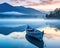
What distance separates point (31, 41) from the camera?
536 cm

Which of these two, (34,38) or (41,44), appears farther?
(34,38)

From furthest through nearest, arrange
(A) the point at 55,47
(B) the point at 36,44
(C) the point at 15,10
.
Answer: (C) the point at 15,10 → (B) the point at 36,44 → (A) the point at 55,47

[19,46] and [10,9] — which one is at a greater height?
[10,9]

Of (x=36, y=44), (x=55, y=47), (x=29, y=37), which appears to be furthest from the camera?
(x=29, y=37)

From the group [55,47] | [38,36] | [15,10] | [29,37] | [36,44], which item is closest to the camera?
[55,47]

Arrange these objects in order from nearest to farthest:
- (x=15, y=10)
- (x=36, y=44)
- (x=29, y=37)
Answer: (x=36, y=44), (x=29, y=37), (x=15, y=10)

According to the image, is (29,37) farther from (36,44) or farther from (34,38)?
(36,44)

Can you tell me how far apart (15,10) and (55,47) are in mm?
2268

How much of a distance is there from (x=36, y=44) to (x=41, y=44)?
0.37ft

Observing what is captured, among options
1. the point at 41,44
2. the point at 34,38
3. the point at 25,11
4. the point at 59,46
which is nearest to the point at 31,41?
the point at 34,38

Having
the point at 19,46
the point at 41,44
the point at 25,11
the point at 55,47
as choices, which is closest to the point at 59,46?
the point at 55,47

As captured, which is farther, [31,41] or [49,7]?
[49,7]

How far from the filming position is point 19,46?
4754 mm

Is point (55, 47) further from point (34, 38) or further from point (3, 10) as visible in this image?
point (3, 10)
